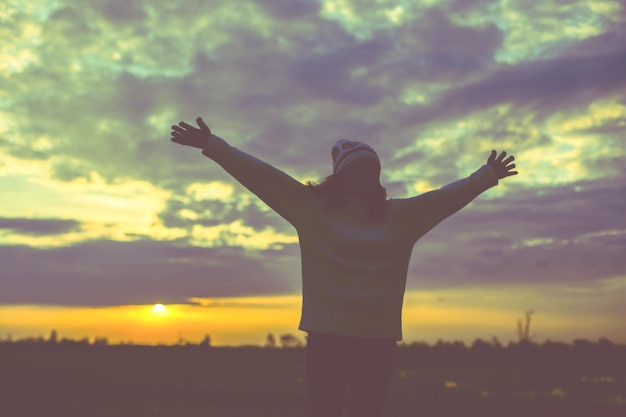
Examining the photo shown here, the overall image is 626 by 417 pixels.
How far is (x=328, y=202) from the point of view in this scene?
4.23 meters

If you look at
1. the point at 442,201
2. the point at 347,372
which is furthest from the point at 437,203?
the point at 347,372

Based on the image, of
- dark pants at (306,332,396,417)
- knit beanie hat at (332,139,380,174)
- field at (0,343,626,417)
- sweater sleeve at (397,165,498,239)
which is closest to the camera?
dark pants at (306,332,396,417)

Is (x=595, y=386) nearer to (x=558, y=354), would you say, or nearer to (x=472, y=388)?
(x=472, y=388)

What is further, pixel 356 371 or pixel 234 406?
pixel 234 406

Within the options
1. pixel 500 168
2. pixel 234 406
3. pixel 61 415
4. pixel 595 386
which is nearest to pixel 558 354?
pixel 595 386

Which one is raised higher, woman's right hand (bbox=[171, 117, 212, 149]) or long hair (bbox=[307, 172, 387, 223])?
woman's right hand (bbox=[171, 117, 212, 149])

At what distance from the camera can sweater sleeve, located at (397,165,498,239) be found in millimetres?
4469

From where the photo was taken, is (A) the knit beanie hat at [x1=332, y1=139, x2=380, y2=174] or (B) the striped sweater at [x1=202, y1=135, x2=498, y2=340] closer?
(B) the striped sweater at [x1=202, y1=135, x2=498, y2=340]

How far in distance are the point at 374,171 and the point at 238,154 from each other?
78 cm

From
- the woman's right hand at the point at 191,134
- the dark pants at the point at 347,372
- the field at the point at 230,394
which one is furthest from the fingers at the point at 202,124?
the field at the point at 230,394

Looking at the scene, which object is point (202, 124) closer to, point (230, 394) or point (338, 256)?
point (338, 256)

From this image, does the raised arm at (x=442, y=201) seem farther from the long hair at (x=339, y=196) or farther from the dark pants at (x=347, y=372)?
the dark pants at (x=347, y=372)

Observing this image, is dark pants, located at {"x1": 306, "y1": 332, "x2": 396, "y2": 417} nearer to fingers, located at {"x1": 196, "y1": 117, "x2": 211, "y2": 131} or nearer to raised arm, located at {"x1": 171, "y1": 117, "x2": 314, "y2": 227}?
raised arm, located at {"x1": 171, "y1": 117, "x2": 314, "y2": 227}

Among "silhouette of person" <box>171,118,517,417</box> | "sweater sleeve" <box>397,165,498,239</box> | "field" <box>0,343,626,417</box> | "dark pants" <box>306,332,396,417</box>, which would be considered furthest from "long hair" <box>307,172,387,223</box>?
"field" <box>0,343,626,417</box>
